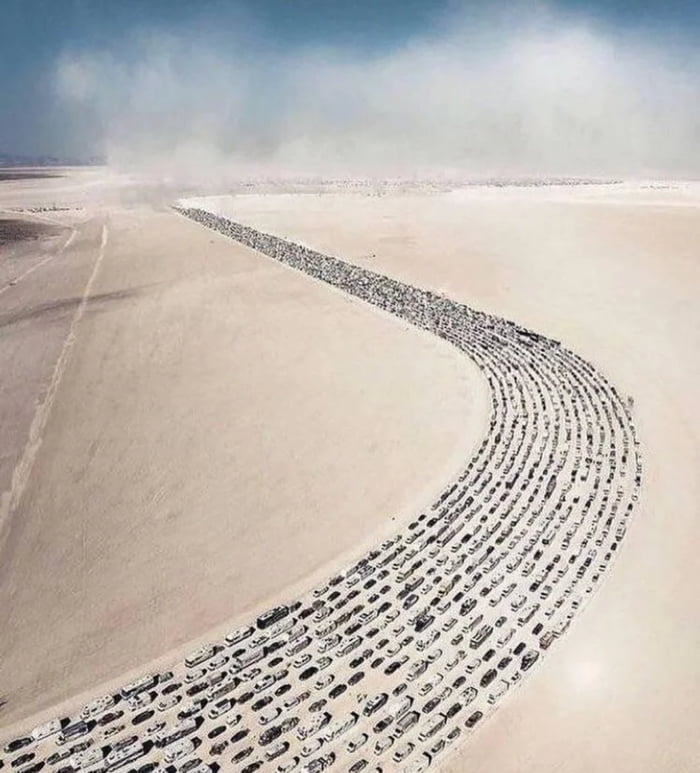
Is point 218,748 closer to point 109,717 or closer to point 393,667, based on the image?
point 109,717

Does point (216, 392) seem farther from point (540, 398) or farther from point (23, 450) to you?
point (540, 398)

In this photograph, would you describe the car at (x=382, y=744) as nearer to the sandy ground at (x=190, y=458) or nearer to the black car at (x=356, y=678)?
the black car at (x=356, y=678)

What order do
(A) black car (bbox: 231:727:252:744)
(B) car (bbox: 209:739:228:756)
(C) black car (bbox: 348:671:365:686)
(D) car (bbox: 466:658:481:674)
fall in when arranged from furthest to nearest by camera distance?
(D) car (bbox: 466:658:481:674)
(C) black car (bbox: 348:671:365:686)
(A) black car (bbox: 231:727:252:744)
(B) car (bbox: 209:739:228:756)

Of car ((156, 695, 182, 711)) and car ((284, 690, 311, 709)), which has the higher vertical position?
car ((156, 695, 182, 711))

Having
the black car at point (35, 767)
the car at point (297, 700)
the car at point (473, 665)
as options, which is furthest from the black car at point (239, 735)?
the car at point (473, 665)

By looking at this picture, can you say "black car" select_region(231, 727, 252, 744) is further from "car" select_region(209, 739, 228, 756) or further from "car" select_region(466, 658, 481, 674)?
"car" select_region(466, 658, 481, 674)

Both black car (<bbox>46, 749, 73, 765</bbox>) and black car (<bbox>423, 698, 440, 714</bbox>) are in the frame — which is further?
black car (<bbox>423, 698, 440, 714</bbox>)

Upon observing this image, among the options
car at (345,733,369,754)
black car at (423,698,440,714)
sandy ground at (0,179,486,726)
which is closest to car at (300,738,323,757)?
car at (345,733,369,754)

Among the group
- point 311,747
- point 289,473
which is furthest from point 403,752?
point 289,473
